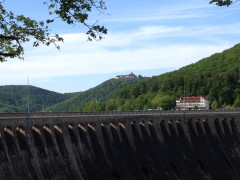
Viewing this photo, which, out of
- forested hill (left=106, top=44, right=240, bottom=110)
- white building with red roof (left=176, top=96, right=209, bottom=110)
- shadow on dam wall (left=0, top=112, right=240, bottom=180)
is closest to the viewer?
shadow on dam wall (left=0, top=112, right=240, bottom=180)

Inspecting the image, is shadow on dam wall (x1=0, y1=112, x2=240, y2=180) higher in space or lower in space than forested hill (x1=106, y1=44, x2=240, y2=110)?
lower

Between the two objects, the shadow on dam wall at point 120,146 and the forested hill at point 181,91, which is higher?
the forested hill at point 181,91

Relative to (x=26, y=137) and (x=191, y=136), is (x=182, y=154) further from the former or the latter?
(x=26, y=137)

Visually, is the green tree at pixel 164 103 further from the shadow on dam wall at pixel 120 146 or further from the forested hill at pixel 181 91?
the shadow on dam wall at pixel 120 146

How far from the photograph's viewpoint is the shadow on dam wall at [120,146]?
4234 cm

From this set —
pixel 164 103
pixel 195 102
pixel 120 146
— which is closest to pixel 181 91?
pixel 195 102

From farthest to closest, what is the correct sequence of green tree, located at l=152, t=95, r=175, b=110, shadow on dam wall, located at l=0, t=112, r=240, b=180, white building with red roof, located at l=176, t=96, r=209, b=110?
white building with red roof, located at l=176, t=96, r=209, b=110, green tree, located at l=152, t=95, r=175, b=110, shadow on dam wall, located at l=0, t=112, r=240, b=180

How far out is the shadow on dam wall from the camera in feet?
139

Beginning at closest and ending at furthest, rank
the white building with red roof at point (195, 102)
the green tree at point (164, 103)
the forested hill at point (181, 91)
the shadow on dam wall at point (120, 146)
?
the shadow on dam wall at point (120, 146) → the green tree at point (164, 103) → the white building with red roof at point (195, 102) → the forested hill at point (181, 91)

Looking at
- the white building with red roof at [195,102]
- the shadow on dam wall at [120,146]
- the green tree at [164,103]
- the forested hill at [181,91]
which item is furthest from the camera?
the forested hill at [181,91]

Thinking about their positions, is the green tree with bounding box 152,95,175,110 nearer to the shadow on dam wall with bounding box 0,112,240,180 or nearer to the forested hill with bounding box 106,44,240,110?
the forested hill with bounding box 106,44,240,110

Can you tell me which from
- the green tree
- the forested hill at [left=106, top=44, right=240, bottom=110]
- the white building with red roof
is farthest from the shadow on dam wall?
the forested hill at [left=106, top=44, right=240, bottom=110]

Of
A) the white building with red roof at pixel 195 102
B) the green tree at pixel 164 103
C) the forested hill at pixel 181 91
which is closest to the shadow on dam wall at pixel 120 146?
the green tree at pixel 164 103

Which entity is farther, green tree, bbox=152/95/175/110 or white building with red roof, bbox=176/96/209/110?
white building with red roof, bbox=176/96/209/110
